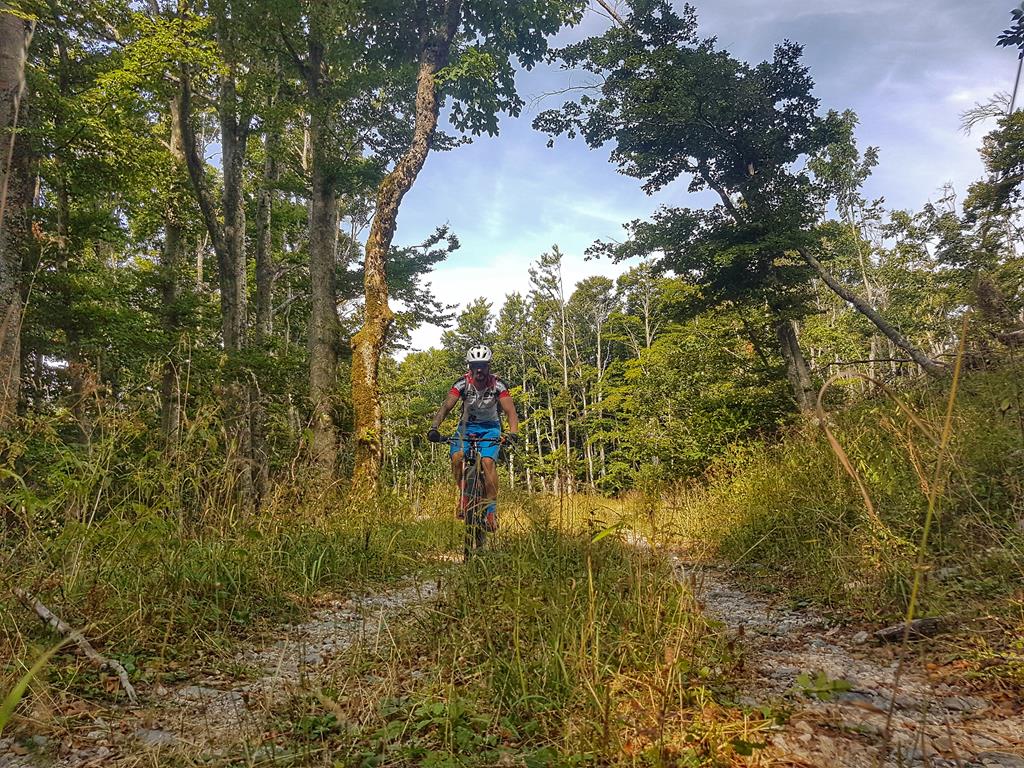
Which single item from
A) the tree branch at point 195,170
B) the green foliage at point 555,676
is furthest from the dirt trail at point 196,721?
the tree branch at point 195,170

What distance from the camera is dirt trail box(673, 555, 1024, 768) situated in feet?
5.56

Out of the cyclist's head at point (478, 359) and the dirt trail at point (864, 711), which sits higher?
the cyclist's head at point (478, 359)

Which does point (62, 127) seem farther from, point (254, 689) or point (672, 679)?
point (672, 679)

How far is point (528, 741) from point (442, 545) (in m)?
3.20

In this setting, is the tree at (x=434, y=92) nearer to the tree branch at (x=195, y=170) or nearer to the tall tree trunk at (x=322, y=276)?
the tall tree trunk at (x=322, y=276)

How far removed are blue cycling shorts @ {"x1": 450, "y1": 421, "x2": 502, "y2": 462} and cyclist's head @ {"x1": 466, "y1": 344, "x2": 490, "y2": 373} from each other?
0.62m

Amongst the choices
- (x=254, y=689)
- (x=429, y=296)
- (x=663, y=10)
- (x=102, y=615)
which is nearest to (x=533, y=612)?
(x=254, y=689)

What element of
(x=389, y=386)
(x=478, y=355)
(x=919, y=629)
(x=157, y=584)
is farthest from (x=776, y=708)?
(x=389, y=386)

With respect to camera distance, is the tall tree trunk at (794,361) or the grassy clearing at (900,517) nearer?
the grassy clearing at (900,517)

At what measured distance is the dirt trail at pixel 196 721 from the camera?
1.75 m

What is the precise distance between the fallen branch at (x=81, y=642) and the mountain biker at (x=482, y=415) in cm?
256

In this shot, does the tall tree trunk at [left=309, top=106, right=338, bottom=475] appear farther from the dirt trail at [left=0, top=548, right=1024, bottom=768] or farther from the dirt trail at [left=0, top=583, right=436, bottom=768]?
the dirt trail at [left=0, top=548, right=1024, bottom=768]

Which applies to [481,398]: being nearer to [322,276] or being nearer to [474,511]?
[474,511]

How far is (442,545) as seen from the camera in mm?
4977
